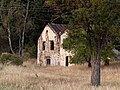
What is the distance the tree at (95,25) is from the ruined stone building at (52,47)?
1318 inches

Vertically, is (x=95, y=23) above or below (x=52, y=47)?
above

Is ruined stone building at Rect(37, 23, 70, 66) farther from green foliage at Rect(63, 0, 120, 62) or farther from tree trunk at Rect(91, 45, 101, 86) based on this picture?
green foliage at Rect(63, 0, 120, 62)

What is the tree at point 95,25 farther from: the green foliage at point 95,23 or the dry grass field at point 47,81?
the dry grass field at point 47,81

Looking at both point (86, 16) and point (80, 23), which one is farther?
point (80, 23)

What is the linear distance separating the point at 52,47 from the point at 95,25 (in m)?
39.7

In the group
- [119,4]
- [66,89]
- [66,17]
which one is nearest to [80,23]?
[66,17]

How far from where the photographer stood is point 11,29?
60438 mm

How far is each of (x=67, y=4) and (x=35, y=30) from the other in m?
43.8

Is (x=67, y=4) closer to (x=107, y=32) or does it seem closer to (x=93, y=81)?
(x=107, y=32)

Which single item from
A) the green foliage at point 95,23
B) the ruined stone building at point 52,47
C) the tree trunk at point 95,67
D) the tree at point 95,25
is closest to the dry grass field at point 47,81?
the tree trunk at point 95,67

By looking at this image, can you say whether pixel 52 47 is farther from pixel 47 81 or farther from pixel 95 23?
pixel 95 23

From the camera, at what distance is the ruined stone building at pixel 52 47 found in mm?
55688

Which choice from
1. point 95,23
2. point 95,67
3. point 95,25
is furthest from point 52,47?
point 95,23

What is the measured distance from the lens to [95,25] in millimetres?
19406
